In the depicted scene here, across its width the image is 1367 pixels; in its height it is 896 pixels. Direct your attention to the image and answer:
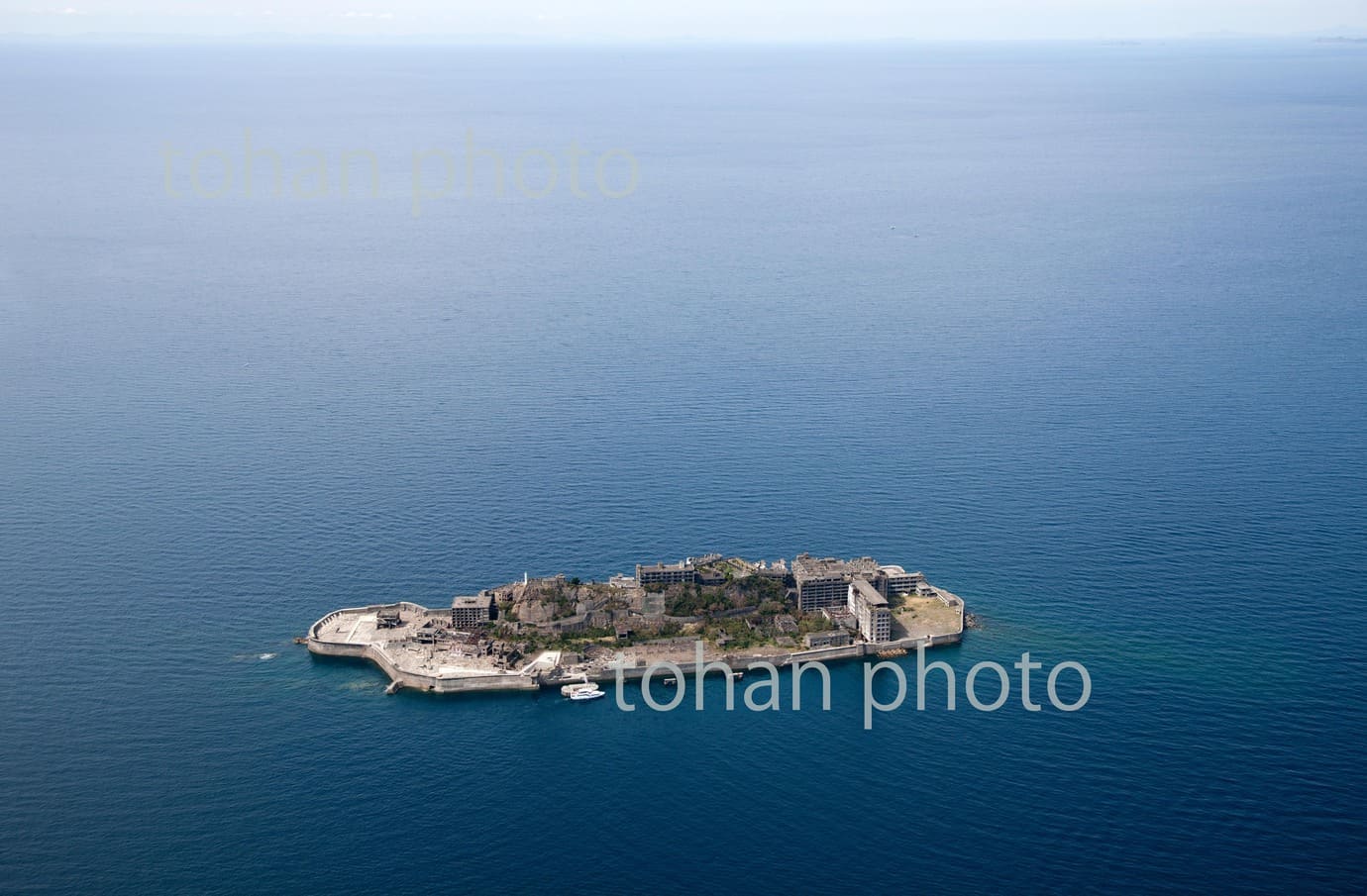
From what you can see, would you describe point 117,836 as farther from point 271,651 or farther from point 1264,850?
point 1264,850

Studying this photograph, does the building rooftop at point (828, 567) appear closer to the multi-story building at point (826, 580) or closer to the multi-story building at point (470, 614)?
the multi-story building at point (826, 580)

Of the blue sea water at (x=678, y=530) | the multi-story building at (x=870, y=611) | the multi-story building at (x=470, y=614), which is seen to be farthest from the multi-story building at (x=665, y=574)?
the multi-story building at (x=870, y=611)

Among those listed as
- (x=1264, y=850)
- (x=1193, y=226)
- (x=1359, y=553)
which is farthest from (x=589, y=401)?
(x=1193, y=226)

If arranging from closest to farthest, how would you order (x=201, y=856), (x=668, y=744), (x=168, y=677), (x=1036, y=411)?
1. (x=201, y=856)
2. (x=668, y=744)
3. (x=168, y=677)
4. (x=1036, y=411)
